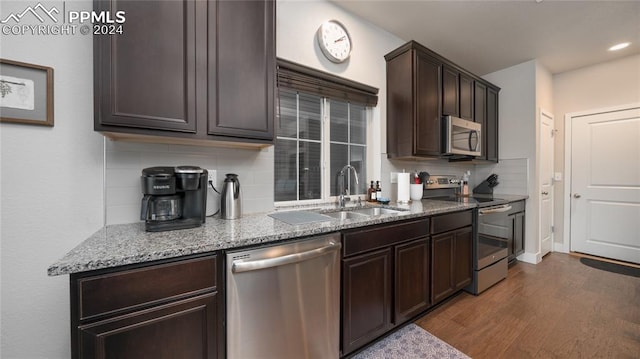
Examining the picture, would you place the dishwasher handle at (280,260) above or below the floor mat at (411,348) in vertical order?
above

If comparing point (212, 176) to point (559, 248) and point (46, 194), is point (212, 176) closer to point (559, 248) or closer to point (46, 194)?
point (46, 194)

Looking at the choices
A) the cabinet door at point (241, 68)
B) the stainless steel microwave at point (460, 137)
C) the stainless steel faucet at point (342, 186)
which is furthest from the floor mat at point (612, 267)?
the cabinet door at point (241, 68)

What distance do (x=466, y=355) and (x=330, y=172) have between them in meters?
1.69

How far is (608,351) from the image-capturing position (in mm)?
1620

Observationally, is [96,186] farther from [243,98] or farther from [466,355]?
[466,355]

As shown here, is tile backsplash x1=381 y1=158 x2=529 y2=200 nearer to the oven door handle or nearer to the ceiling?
the oven door handle

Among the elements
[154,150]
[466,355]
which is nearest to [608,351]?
[466,355]

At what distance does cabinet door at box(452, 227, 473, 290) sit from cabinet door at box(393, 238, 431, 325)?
414mm

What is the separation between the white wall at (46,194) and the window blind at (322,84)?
1.17 meters

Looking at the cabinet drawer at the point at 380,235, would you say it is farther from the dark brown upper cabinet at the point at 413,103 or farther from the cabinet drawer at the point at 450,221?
the dark brown upper cabinet at the point at 413,103

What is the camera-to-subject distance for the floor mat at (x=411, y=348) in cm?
160

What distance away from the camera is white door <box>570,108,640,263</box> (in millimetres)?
3158

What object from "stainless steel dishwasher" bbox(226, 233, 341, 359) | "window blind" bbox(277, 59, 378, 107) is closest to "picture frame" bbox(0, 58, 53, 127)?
"stainless steel dishwasher" bbox(226, 233, 341, 359)

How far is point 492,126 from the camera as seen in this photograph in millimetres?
3463
